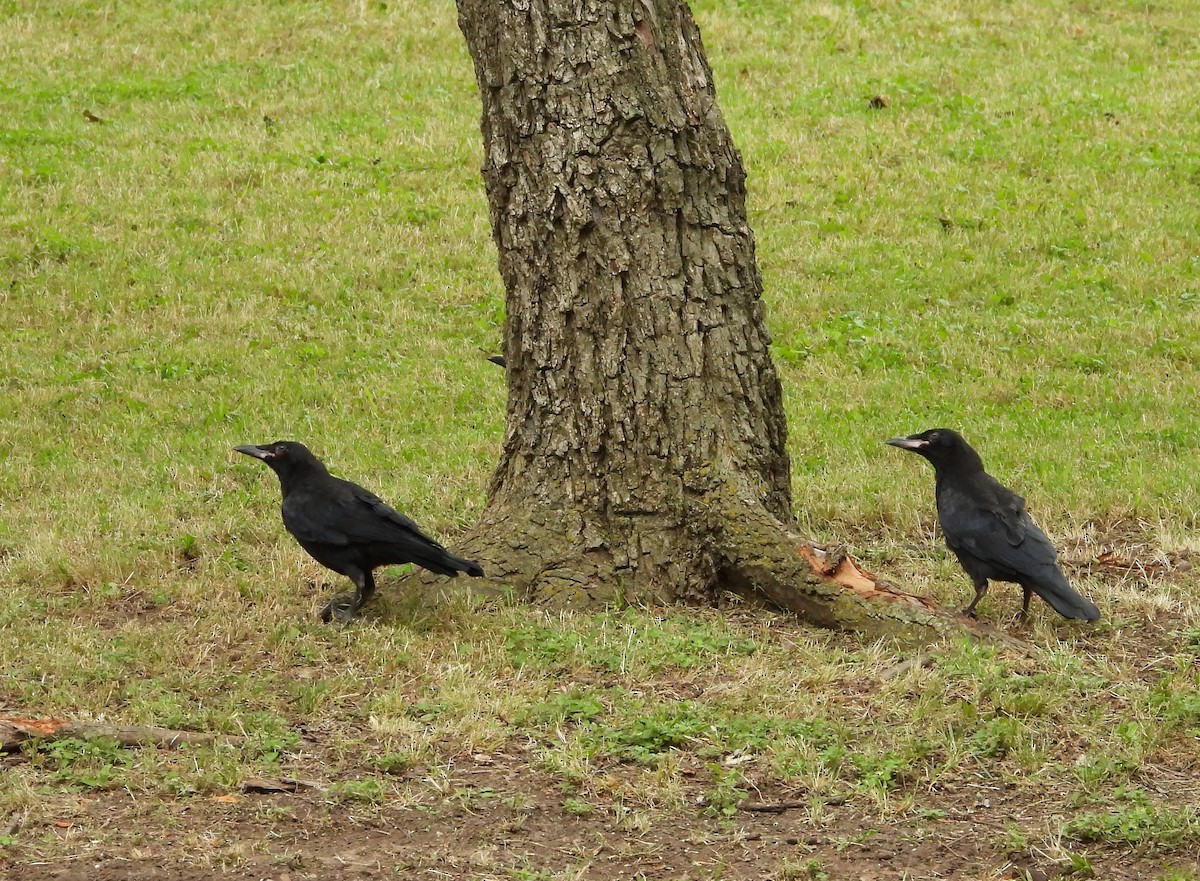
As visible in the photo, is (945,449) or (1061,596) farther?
(945,449)

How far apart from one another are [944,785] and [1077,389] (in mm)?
6754

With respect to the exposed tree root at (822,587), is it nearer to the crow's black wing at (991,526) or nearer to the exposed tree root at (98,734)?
the crow's black wing at (991,526)

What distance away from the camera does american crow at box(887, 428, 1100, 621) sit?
7164 mm

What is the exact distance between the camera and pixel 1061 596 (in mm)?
7086

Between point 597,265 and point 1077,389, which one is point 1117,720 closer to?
point 597,265

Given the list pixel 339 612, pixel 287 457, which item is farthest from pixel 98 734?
pixel 287 457

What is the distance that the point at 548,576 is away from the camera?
7414mm

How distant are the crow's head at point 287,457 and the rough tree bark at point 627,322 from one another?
974 mm

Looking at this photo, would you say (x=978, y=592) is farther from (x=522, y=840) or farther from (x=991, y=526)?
(x=522, y=840)

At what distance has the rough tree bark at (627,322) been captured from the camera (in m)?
7.21

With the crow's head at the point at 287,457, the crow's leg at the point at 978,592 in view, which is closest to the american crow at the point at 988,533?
the crow's leg at the point at 978,592

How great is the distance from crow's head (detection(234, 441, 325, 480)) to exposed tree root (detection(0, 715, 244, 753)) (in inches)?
84.9

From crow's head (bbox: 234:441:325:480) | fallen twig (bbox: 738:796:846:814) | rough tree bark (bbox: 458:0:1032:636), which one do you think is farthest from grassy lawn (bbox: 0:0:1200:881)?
crow's head (bbox: 234:441:325:480)

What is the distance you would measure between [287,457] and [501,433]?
9.95ft
